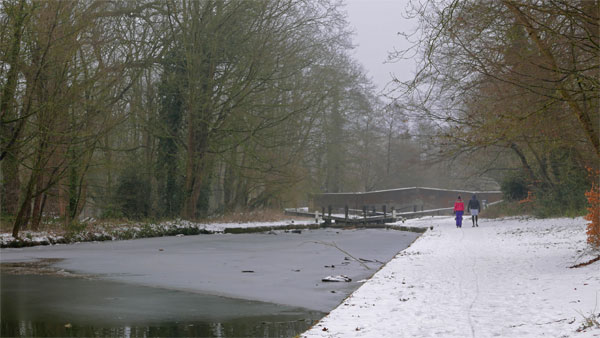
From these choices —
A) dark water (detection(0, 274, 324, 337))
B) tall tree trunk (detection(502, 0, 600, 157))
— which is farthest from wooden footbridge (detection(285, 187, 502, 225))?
dark water (detection(0, 274, 324, 337))

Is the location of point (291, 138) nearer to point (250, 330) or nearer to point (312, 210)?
point (312, 210)

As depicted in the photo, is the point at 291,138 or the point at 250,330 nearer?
the point at 250,330

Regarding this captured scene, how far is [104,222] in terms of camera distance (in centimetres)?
2669

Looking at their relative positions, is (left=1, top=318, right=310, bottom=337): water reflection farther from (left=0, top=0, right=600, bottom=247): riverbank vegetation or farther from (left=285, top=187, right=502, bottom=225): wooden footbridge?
(left=285, top=187, right=502, bottom=225): wooden footbridge

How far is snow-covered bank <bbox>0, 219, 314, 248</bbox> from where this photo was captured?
68.5 feet

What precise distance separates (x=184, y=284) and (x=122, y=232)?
43.4 ft

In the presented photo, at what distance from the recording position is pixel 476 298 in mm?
9859

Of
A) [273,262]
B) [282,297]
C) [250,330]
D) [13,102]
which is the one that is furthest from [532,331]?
[13,102]

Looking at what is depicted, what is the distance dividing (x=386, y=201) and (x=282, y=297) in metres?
45.0

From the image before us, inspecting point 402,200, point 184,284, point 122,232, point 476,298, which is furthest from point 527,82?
point 402,200

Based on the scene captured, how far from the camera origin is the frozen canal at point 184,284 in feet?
31.0

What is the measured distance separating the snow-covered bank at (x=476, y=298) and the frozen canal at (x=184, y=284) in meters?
0.87

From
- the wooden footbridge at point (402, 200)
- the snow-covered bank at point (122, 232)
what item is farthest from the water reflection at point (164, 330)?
the wooden footbridge at point (402, 200)

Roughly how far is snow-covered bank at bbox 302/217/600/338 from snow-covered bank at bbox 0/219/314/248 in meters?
11.8
